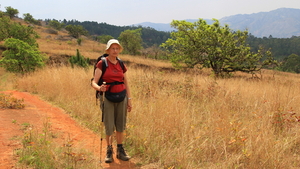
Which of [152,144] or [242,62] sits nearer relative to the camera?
[152,144]

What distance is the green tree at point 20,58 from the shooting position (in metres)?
11.0

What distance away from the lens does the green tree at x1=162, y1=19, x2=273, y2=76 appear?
39.9ft

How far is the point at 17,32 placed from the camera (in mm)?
13969

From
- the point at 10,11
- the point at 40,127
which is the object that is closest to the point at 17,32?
the point at 40,127

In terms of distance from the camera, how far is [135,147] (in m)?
3.50

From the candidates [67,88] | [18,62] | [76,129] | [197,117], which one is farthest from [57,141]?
[18,62]

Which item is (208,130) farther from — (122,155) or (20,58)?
(20,58)

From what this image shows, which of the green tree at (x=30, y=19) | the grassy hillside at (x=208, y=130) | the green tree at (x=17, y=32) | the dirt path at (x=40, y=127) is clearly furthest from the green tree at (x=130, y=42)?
the green tree at (x=30, y=19)

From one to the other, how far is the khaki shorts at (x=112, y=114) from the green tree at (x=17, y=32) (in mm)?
13096

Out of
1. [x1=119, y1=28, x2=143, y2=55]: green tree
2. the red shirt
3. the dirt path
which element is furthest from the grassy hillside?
[x1=119, y1=28, x2=143, y2=55]: green tree

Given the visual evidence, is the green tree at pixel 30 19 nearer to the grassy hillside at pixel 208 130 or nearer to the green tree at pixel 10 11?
the green tree at pixel 10 11

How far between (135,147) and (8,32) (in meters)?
16.0

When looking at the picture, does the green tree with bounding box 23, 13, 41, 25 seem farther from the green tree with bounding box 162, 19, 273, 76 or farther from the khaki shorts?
the khaki shorts

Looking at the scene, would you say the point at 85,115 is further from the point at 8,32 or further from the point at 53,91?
the point at 8,32
